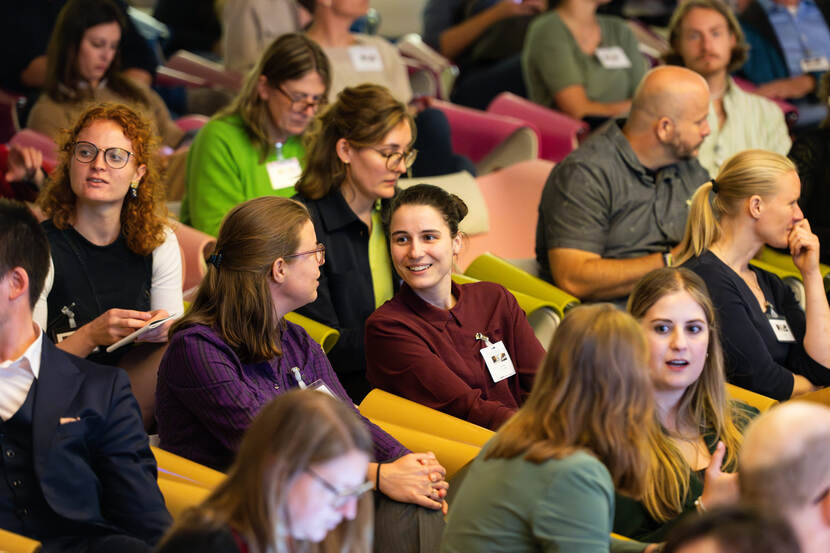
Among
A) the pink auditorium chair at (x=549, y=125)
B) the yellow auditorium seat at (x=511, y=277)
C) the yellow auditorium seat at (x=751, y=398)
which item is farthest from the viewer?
the pink auditorium chair at (x=549, y=125)

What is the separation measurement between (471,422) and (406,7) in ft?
20.0

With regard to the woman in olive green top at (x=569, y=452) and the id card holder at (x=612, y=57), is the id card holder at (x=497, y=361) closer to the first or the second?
the woman in olive green top at (x=569, y=452)

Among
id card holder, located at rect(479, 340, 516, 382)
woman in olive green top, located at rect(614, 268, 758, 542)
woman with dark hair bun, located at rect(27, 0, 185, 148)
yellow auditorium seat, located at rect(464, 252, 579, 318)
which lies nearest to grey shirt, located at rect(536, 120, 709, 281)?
yellow auditorium seat, located at rect(464, 252, 579, 318)

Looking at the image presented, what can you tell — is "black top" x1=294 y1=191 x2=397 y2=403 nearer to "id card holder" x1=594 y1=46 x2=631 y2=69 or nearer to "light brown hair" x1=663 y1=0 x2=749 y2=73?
"light brown hair" x1=663 y1=0 x2=749 y2=73

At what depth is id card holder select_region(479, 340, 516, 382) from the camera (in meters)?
3.08

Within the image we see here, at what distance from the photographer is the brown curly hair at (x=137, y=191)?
3186 mm

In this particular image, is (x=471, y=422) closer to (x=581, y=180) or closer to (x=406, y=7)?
(x=581, y=180)

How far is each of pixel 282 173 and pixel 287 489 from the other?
8.52 ft

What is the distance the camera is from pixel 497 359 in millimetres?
3109

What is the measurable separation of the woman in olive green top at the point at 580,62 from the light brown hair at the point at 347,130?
7.31 feet

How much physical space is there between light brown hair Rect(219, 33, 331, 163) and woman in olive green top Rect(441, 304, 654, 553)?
88.4 inches

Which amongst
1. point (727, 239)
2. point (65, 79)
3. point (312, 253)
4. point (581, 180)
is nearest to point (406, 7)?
point (65, 79)

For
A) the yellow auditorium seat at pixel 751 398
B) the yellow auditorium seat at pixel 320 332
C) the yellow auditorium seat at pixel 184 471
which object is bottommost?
the yellow auditorium seat at pixel 751 398

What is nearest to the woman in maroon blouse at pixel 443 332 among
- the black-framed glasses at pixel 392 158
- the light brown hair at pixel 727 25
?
the black-framed glasses at pixel 392 158
